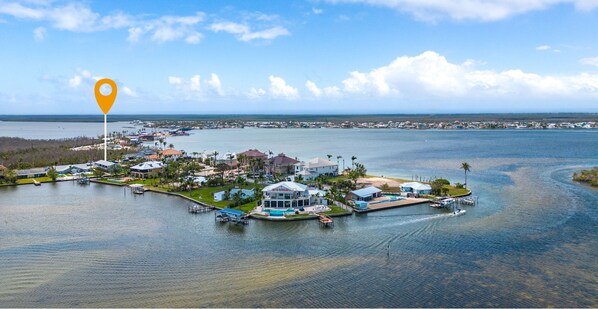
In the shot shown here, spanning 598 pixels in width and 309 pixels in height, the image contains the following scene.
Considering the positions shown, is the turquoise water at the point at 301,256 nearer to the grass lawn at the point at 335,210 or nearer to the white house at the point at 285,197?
the grass lawn at the point at 335,210

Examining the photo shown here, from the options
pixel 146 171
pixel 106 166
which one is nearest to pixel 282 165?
pixel 146 171

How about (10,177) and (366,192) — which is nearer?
(366,192)

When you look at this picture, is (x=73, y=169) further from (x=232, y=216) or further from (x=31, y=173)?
(x=232, y=216)

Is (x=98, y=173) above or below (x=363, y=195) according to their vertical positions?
below

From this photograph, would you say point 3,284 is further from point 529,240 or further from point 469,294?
point 529,240

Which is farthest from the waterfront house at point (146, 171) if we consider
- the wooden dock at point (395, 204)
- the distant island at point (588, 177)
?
the distant island at point (588, 177)

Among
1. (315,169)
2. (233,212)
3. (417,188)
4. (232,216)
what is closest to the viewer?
(232,216)

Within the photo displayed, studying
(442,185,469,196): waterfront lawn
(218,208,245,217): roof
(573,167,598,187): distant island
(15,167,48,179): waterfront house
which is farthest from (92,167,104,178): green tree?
(573,167,598,187): distant island

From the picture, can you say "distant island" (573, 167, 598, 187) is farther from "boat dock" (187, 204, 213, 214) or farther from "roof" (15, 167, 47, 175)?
"roof" (15, 167, 47, 175)

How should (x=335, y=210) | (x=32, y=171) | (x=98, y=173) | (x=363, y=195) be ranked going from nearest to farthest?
(x=335, y=210) < (x=363, y=195) < (x=32, y=171) < (x=98, y=173)
